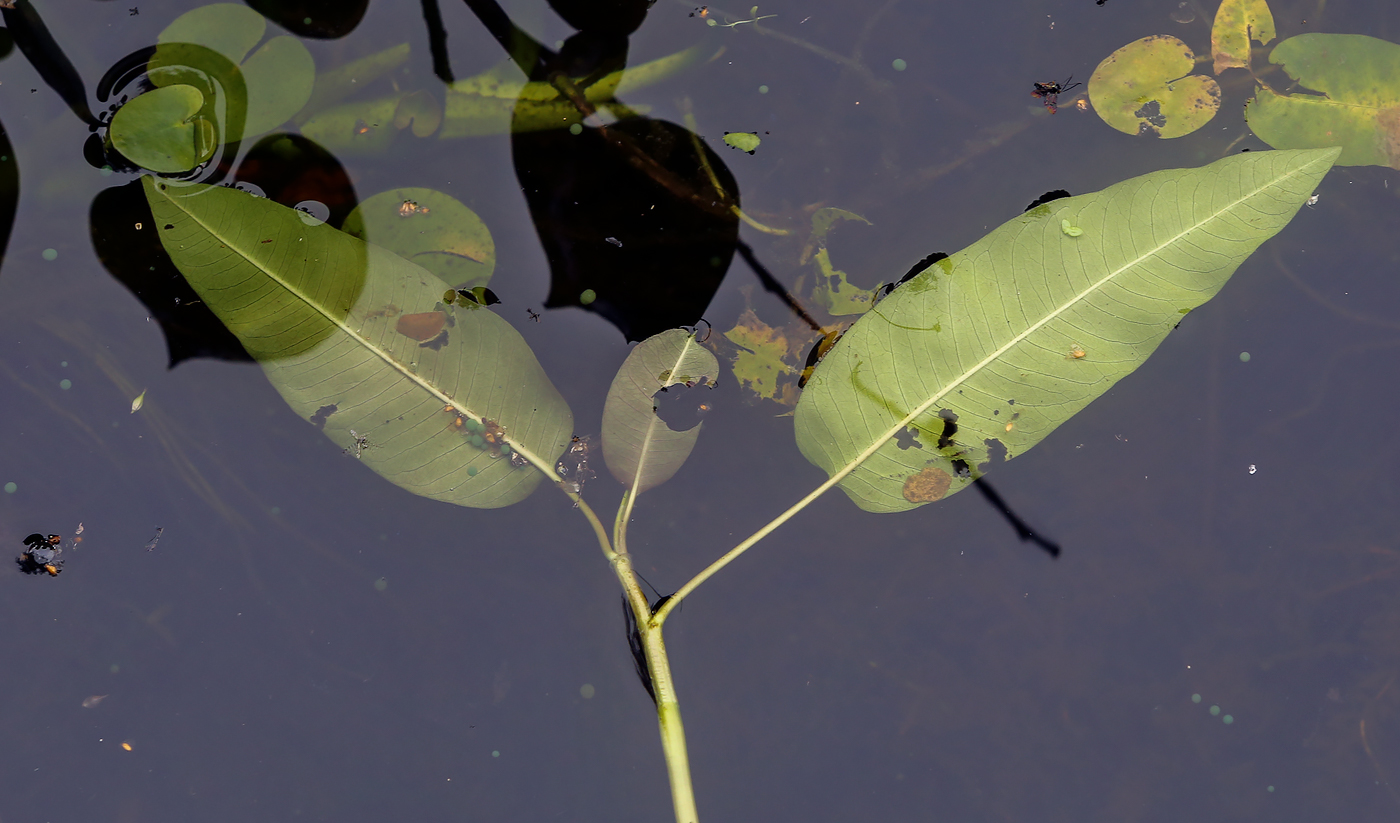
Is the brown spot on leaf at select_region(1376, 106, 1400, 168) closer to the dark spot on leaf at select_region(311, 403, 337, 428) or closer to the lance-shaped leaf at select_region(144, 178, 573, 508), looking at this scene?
the lance-shaped leaf at select_region(144, 178, 573, 508)

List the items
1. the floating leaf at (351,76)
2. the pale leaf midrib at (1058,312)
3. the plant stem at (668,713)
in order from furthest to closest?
the floating leaf at (351,76) → the plant stem at (668,713) → the pale leaf midrib at (1058,312)

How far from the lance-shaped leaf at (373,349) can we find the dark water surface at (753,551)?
19 cm

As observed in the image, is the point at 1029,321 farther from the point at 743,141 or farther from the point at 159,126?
the point at 159,126

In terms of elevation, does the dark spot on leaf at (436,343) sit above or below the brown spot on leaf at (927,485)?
above

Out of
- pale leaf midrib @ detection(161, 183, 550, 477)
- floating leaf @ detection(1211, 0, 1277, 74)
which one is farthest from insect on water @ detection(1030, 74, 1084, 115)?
pale leaf midrib @ detection(161, 183, 550, 477)

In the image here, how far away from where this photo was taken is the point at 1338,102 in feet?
8.72

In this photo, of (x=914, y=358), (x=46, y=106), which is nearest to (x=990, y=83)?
(x=914, y=358)

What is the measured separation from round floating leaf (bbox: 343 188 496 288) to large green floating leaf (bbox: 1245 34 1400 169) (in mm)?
2673

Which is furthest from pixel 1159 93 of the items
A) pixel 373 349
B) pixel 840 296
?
pixel 373 349

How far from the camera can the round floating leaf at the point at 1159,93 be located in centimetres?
267

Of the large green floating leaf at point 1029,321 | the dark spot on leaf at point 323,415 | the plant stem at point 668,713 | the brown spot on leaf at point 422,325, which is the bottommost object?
the plant stem at point 668,713

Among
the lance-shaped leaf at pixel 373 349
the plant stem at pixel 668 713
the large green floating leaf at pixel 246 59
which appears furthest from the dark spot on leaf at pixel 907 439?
the large green floating leaf at pixel 246 59

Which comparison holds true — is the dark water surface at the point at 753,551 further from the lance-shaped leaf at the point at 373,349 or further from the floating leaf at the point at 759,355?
the lance-shaped leaf at the point at 373,349

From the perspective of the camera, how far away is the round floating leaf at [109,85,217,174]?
2.52 m
